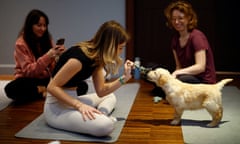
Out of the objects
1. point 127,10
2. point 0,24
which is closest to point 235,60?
point 127,10

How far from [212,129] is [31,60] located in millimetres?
1574

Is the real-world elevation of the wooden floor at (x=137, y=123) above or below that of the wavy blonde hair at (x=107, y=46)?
below

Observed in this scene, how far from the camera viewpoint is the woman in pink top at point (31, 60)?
9.57 ft

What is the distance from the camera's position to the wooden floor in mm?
2148

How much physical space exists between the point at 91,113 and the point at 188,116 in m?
0.84

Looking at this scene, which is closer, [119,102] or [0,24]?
[119,102]

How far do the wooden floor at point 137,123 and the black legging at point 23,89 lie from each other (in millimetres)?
97

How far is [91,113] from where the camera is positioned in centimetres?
210

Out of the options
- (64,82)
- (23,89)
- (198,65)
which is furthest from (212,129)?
(23,89)

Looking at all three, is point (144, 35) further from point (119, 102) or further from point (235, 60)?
point (119, 102)

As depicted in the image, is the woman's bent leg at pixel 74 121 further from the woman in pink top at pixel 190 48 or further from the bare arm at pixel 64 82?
the woman in pink top at pixel 190 48

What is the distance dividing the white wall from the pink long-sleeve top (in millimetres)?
1237

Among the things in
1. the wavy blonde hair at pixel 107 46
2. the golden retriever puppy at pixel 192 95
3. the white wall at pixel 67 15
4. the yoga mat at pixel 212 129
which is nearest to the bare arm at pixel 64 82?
the wavy blonde hair at pixel 107 46

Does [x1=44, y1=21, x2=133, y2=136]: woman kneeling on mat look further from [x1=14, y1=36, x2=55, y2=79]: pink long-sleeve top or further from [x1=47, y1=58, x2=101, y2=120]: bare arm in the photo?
[x1=14, y1=36, x2=55, y2=79]: pink long-sleeve top
